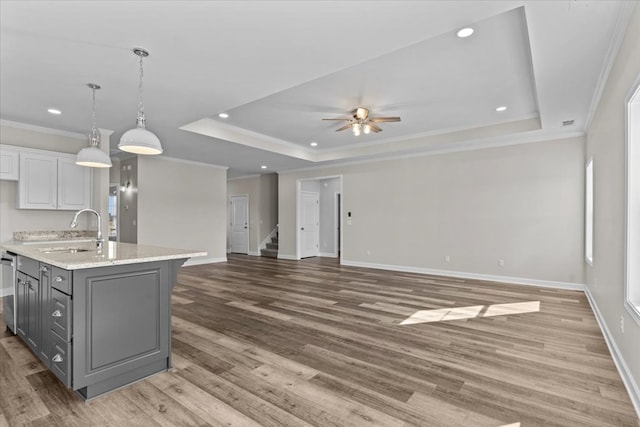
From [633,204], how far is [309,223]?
787 cm

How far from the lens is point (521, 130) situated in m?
5.32

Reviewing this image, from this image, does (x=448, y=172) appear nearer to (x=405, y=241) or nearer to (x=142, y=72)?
(x=405, y=241)

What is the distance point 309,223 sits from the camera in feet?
32.0

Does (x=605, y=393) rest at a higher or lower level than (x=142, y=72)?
lower

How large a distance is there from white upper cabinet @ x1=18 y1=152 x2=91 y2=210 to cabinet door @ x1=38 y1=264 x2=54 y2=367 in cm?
322

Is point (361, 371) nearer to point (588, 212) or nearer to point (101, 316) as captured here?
point (101, 316)

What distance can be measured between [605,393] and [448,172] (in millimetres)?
4963

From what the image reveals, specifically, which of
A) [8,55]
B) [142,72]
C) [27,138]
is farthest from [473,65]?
[27,138]

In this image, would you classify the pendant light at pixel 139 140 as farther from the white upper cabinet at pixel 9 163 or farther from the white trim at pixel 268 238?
the white trim at pixel 268 238

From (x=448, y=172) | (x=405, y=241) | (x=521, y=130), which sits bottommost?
(x=405, y=241)

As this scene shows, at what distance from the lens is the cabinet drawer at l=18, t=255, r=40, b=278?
8.42ft

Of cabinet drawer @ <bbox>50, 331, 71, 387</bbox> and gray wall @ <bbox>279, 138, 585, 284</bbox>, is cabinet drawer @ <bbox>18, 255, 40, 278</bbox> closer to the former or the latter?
cabinet drawer @ <bbox>50, 331, 71, 387</bbox>

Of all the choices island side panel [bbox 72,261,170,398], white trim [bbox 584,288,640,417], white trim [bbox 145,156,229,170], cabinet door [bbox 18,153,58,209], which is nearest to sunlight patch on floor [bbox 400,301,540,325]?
white trim [bbox 584,288,640,417]

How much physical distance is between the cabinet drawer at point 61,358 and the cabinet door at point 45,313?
11 cm
